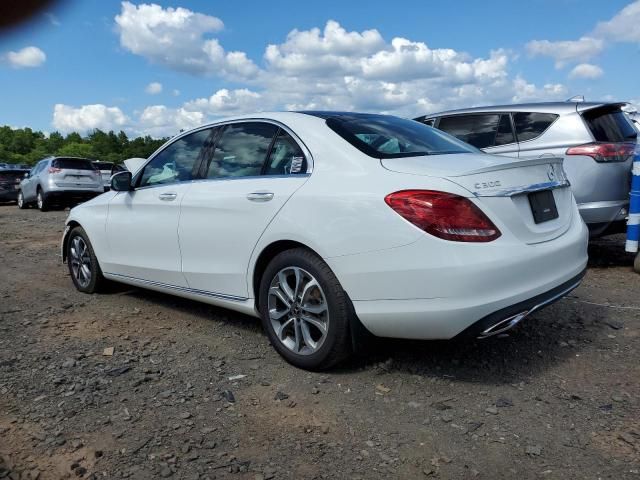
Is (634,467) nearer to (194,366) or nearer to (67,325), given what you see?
(194,366)

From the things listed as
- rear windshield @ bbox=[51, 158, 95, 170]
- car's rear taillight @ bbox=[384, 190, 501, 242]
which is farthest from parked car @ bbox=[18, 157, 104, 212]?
car's rear taillight @ bbox=[384, 190, 501, 242]

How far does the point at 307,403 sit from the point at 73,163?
15.7 m

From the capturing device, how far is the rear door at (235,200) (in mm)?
3484

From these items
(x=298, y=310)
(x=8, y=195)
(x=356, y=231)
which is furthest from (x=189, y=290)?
(x=8, y=195)

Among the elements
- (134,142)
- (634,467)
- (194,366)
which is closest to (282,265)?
(194,366)

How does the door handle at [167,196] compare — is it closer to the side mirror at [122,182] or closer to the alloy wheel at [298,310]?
the side mirror at [122,182]

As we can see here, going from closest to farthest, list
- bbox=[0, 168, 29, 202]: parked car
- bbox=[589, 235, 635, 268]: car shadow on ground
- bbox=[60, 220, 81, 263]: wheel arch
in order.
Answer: bbox=[60, 220, 81, 263]: wheel arch < bbox=[589, 235, 635, 268]: car shadow on ground < bbox=[0, 168, 29, 202]: parked car

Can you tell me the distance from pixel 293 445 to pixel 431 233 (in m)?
1.16

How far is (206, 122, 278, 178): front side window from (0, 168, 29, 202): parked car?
18.5 m

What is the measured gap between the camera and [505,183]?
9.86 ft

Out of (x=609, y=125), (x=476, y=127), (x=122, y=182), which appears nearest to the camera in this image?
(x=122, y=182)

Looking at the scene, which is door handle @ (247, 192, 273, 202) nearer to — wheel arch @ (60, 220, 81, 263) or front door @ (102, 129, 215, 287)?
front door @ (102, 129, 215, 287)

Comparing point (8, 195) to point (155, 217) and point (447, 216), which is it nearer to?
point (155, 217)

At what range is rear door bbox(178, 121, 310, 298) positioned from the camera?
11.4ft
